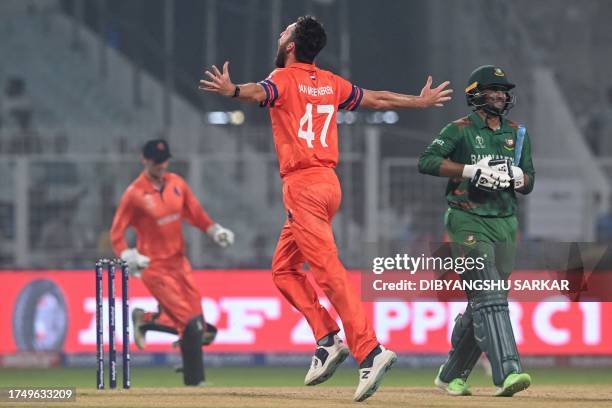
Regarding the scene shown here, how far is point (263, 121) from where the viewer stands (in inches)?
939

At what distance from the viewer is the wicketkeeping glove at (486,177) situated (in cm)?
941

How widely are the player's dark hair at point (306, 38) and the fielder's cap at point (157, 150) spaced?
13.4 ft

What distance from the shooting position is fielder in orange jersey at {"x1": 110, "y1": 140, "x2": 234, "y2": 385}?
43.6 ft

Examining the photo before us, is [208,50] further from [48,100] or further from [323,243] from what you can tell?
[323,243]

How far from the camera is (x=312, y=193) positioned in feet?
30.4

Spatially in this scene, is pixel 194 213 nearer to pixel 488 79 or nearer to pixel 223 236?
pixel 223 236

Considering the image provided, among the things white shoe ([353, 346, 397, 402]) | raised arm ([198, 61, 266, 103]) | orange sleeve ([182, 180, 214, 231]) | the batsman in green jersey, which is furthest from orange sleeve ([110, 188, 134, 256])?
white shoe ([353, 346, 397, 402])

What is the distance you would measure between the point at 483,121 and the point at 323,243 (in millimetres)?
1337

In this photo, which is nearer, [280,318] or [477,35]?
[280,318]

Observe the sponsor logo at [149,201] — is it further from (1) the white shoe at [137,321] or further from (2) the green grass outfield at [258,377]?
(2) the green grass outfield at [258,377]

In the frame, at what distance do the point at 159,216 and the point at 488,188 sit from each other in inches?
183

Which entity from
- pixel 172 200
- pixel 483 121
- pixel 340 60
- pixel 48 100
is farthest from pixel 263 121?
pixel 483 121

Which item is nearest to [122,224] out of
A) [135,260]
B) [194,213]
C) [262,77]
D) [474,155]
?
[135,260]

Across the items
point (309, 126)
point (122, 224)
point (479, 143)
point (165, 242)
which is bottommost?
point (165, 242)
